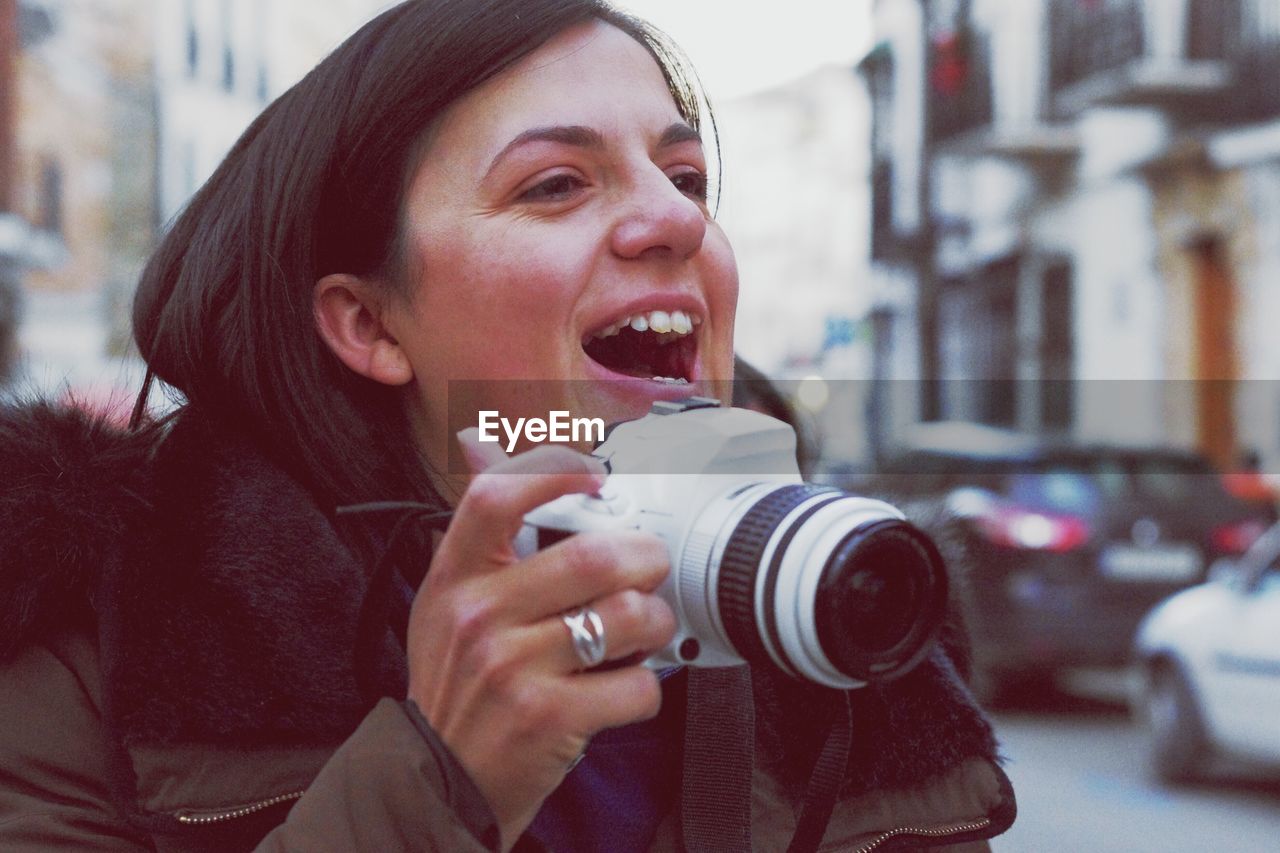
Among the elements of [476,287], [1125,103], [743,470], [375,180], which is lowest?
[743,470]

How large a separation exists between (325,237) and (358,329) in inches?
4.8

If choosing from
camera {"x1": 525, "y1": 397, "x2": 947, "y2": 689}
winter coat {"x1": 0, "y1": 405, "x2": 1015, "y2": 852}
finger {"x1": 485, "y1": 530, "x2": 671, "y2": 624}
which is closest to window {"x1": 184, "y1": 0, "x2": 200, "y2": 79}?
winter coat {"x1": 0, "y1": 405, "x2": 1015, "y2": 852}

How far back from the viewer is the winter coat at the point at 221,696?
62.3 inches

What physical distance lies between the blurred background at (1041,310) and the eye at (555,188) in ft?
1.24

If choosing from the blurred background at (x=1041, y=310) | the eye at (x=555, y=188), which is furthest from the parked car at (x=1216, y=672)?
the eye at (x=555, y=188)

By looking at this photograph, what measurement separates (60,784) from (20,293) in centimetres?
2265

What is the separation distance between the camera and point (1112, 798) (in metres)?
7.31

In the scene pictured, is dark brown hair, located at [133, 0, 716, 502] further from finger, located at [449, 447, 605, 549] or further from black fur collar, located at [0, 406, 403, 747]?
finger, located at [449, 447, 605, 549]

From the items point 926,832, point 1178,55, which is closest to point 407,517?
point 926,832

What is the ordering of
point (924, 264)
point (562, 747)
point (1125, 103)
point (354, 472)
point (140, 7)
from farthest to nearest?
point (140, 7) < point (924, 264) < point (1125, 103) < point (354, 472) < point (562, 747)

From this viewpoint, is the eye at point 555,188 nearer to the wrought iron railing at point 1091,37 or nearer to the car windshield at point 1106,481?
the car windshield at point 1106,481

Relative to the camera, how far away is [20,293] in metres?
22.7

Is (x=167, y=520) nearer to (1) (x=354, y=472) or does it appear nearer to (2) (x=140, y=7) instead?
(1) (x=354, y=472)

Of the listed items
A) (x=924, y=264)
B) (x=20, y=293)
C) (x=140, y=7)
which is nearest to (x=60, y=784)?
(x=924, y=264)
